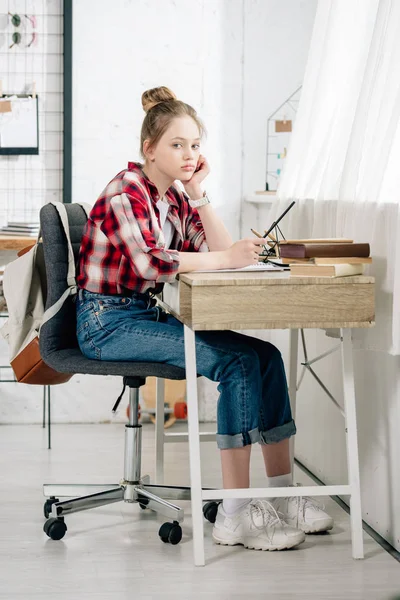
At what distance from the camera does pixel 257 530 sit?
254 cm

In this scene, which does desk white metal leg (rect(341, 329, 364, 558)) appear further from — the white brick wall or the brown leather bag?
the white brick wall

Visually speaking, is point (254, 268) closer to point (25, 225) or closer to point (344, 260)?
point (344, 260)

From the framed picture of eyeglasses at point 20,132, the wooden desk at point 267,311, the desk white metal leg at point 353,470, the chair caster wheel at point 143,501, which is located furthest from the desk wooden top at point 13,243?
the desk white metal leg at point 353,470

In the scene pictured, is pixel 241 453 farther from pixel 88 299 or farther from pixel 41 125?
pixel 41 125

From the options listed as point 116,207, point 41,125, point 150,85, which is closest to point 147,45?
point 150,85

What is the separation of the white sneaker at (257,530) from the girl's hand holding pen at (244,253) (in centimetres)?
65

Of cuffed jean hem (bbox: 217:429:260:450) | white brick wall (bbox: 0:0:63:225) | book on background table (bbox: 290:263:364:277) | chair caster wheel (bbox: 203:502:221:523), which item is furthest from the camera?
white brick wall (bbox: 0:0:63:225)

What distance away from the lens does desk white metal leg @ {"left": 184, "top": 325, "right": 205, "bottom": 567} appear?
2396mm

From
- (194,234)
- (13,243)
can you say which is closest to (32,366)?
(194,234)

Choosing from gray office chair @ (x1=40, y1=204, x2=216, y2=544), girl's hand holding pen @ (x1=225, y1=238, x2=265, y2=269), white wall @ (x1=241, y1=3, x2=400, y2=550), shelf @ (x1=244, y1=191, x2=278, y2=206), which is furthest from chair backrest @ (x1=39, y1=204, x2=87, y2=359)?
shelf @ (x1=244, y1=191, x2=278, y2=206)

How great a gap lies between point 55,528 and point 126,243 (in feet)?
2.62

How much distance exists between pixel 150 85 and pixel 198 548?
2415 mm

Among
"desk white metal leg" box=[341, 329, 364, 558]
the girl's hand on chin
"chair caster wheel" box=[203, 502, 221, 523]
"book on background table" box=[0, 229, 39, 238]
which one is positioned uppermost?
the girl's hand on chin

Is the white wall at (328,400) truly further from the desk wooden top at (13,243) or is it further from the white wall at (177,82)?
the desk wooden top at (13,243)
